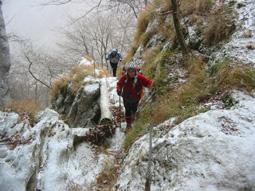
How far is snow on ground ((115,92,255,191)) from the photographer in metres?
3.86

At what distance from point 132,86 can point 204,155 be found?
2.99m

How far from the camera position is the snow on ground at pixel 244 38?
552 cm

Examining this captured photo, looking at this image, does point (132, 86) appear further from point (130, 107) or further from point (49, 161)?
point (49, 161)

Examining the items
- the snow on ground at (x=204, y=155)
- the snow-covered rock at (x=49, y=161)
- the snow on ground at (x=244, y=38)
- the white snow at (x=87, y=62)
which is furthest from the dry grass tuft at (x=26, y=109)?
the snow on ground at (x=244, y=38)

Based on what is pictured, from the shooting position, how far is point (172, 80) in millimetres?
7023

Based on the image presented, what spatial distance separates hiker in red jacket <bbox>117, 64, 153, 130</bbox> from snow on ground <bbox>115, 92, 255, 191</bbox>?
5.85ft

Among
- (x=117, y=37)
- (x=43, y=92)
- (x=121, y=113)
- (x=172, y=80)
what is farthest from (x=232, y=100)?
(x=43, y=92)

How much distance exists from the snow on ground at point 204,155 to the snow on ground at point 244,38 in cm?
96

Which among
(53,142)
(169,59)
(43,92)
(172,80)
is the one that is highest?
(43,92)

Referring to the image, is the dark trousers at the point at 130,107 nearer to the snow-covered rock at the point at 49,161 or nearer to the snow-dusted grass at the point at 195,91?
the snow-dusted grass at the point at 195,91

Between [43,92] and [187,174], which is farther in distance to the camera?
[43,92]

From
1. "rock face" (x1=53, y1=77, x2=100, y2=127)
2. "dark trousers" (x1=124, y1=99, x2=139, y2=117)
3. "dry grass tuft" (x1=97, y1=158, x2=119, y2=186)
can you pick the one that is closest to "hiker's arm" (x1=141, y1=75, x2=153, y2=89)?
"dark trousers" (x1=124, y1=99, x2=139, y2=117)

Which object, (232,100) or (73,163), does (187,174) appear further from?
(73,163)

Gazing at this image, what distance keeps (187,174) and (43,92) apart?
40.5m
